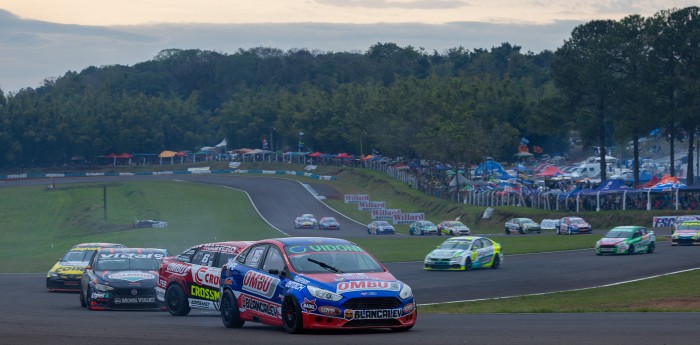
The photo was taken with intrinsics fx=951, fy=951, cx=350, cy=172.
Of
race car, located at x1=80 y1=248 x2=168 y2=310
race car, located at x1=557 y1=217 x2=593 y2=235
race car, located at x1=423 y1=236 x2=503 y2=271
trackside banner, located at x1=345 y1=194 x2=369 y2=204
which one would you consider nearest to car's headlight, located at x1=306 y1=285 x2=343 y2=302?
race car, located at x1=80 y1=248 x2=168 y2=310

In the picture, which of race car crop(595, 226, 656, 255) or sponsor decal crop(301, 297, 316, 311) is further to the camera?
race car crop(595, 226, 656, 255)

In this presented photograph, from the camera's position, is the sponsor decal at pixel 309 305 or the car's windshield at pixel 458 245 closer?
the sponsor decal at pixel 309 305

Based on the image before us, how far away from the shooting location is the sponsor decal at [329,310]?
1428cm

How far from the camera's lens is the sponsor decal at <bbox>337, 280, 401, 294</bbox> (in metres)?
14.4

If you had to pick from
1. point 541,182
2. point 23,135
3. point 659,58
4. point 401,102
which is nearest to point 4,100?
point 23,135

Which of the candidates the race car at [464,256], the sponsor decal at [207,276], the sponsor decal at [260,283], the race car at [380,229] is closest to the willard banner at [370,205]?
the race car at [380,229]

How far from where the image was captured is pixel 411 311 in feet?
48.6

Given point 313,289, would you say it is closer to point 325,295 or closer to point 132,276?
point 325,295

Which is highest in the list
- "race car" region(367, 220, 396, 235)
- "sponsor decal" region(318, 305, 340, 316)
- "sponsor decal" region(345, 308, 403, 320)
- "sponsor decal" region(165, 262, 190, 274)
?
"sponsor decal" region(318, 305, 340, 316)

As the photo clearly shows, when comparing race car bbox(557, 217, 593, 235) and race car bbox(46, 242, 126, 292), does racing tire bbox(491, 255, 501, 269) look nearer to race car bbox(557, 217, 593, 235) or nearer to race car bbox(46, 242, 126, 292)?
race car bbox(46, 242, 126, 292)

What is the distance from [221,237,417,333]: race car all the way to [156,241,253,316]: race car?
256 centimetres

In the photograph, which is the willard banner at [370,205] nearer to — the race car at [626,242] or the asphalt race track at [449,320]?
the race car at [626,242]

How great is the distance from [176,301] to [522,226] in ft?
166

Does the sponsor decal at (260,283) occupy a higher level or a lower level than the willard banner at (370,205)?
higher
